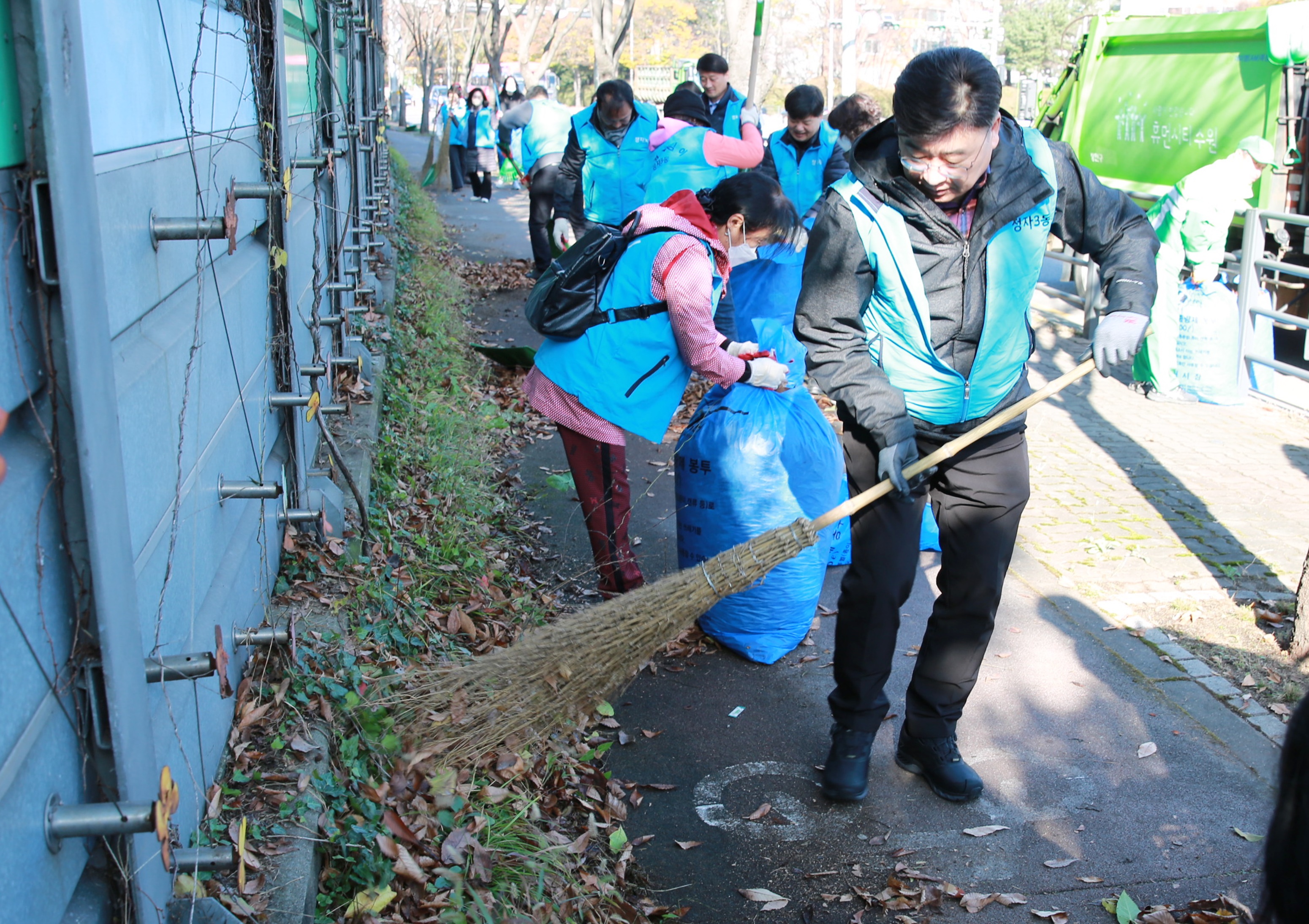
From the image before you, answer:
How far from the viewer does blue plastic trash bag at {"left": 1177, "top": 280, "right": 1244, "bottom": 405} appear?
26.1ft

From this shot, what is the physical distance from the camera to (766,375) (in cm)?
429

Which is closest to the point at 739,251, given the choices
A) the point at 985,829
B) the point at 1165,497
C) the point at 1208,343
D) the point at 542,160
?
the point at 985,829

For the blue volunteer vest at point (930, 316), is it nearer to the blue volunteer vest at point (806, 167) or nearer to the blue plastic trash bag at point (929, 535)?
the blue plastic trash bag at point (929, 535)

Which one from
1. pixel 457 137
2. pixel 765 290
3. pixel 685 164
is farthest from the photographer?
pixel 457 137

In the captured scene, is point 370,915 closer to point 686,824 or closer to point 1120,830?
point 686,824

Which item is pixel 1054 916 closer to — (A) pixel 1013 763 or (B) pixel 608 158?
(A) pixel 1013 763

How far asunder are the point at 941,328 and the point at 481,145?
17.7 m


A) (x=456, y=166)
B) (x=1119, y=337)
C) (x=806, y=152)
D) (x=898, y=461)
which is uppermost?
(x=456, y=166)

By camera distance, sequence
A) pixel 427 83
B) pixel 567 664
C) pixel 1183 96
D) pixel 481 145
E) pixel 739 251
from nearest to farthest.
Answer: pixel 567 664
pixel 739 251
pixel 1183 96
pixel 481 145
pixel 427 83

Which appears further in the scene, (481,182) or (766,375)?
(481,182)

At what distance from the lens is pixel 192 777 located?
88.7 inches

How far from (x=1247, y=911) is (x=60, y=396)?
3054 mm

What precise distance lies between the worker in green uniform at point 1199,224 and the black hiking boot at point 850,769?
528cm

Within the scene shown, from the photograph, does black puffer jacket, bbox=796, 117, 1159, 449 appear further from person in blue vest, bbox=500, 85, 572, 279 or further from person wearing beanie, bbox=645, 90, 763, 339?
person in blue vest, bbox=500, 85, 572, 279
